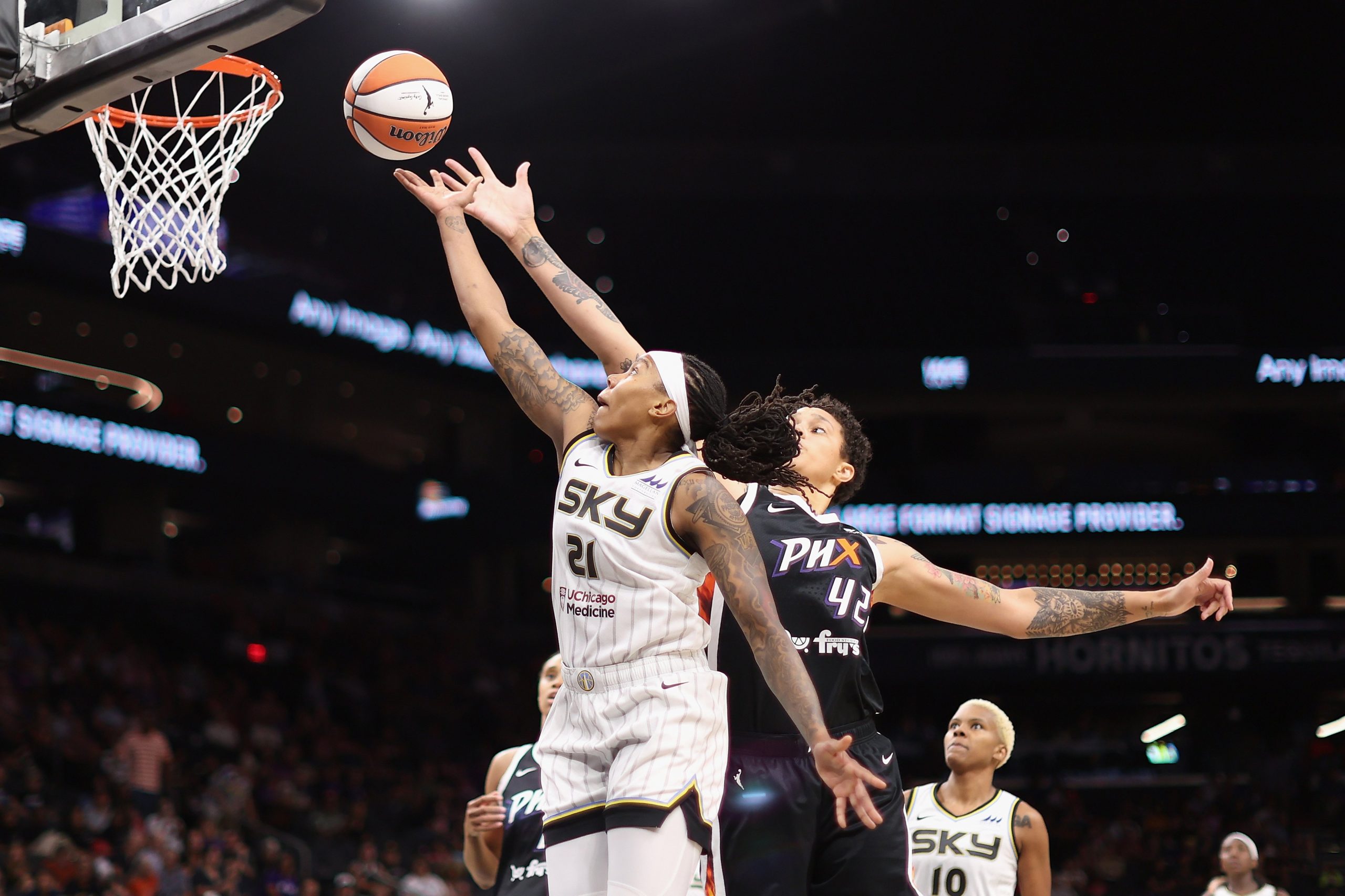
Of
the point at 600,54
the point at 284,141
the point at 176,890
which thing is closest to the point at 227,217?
the point at 284,141

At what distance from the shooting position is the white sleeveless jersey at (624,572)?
135 inches

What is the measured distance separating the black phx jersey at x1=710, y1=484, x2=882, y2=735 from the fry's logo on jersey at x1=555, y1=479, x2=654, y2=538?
0.82 meters

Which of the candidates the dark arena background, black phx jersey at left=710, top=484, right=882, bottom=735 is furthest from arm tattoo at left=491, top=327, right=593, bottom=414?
the dark arena background

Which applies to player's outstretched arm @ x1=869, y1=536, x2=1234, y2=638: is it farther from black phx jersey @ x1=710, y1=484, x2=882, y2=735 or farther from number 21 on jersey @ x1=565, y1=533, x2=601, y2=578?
number 21 on jersey @ x1=565, y1=533, x2=601, y2=578

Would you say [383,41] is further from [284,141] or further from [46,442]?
[46,442]

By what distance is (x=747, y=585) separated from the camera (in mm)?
3424

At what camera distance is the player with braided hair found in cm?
408

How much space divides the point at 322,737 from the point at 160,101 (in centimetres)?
1333

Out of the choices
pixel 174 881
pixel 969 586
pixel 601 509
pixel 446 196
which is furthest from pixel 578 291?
pixel 174 881

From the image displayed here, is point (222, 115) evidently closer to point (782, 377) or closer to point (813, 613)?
point (813, 613)

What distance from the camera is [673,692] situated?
3377mm

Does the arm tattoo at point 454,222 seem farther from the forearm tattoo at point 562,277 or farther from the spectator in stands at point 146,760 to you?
the spectator in stands at point 146,760

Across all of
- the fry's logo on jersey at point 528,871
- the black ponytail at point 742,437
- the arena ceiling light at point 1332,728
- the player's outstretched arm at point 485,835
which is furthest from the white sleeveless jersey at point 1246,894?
the arena ceiling light at point 1332,728

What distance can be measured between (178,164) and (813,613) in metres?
3.34
